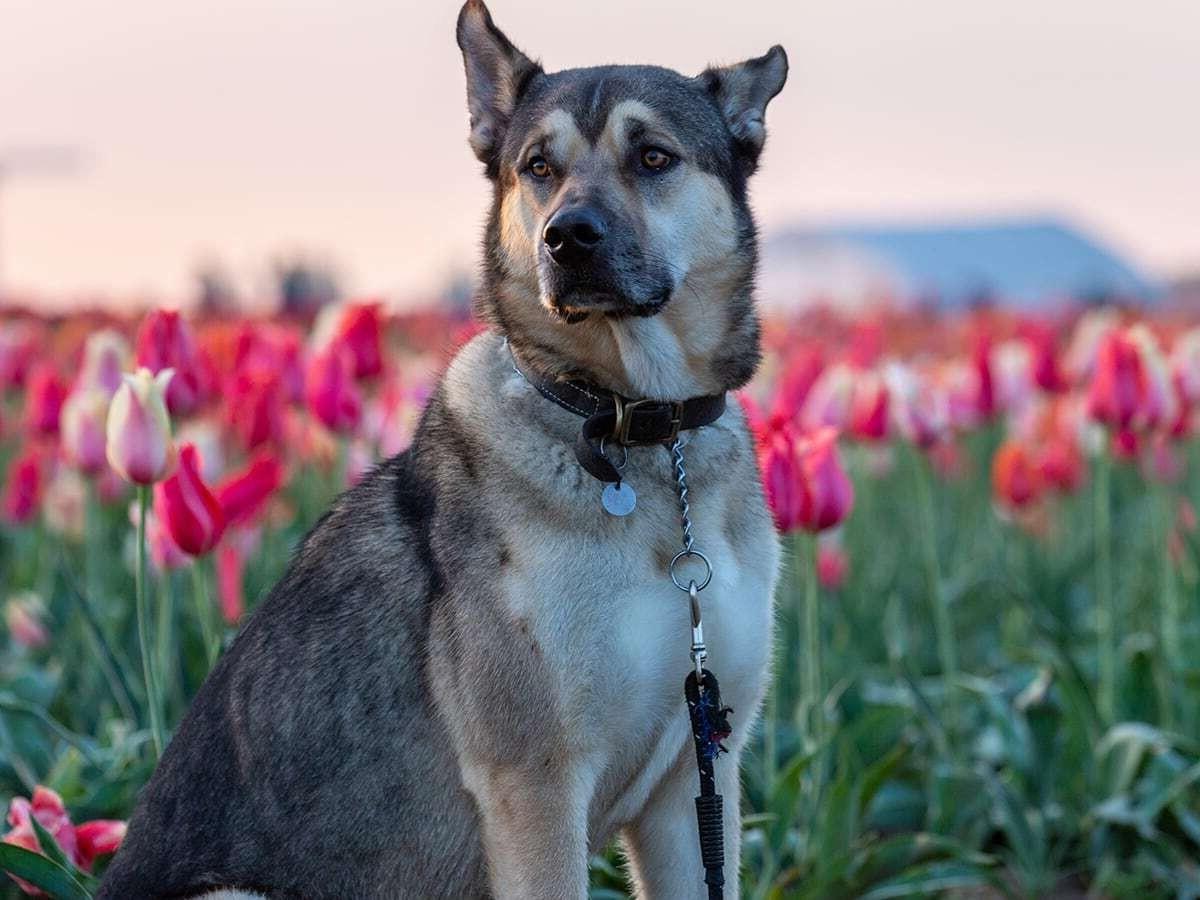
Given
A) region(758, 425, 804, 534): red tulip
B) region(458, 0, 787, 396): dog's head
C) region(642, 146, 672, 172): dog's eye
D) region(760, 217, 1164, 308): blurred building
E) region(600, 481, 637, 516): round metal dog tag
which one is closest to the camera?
region(600, 481, 637, 516): round metal dog tag

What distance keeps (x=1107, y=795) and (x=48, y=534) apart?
4.39 meters

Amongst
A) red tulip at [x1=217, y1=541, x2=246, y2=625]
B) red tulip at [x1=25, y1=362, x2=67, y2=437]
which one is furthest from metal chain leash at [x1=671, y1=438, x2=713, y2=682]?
red tulip at [x1=25, y1=362, x2=67, y2=437]

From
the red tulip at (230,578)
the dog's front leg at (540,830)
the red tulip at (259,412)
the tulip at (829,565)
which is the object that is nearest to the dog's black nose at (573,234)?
the dog's front leg at (540,830)

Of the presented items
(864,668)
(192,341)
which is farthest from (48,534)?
(864,668)

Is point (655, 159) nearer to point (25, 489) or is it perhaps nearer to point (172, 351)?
point (172, 351)

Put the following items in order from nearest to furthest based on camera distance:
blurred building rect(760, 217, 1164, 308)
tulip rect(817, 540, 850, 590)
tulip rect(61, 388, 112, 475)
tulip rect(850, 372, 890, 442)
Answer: tulip rect(61, 388, 112, 475) < tulip rect(850, 372, 890, 442) < tulip rect(817, 540, 850, 590) < blurred building rect(760, 217, 1164, 308)

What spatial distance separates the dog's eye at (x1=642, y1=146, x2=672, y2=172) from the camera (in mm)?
3668

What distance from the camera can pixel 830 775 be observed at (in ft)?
18.1

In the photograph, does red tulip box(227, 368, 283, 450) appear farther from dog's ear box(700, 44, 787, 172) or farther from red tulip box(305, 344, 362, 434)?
dog's ear box(700, 44, 787, 172)

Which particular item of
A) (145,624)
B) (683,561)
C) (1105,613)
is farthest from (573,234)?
(1105,613)

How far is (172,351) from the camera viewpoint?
15.8 feet

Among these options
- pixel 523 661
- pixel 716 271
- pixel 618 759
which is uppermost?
pixel 716 271

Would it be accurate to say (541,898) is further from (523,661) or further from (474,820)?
(523,661)

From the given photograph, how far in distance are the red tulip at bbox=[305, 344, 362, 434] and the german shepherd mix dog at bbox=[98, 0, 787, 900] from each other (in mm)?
1515
